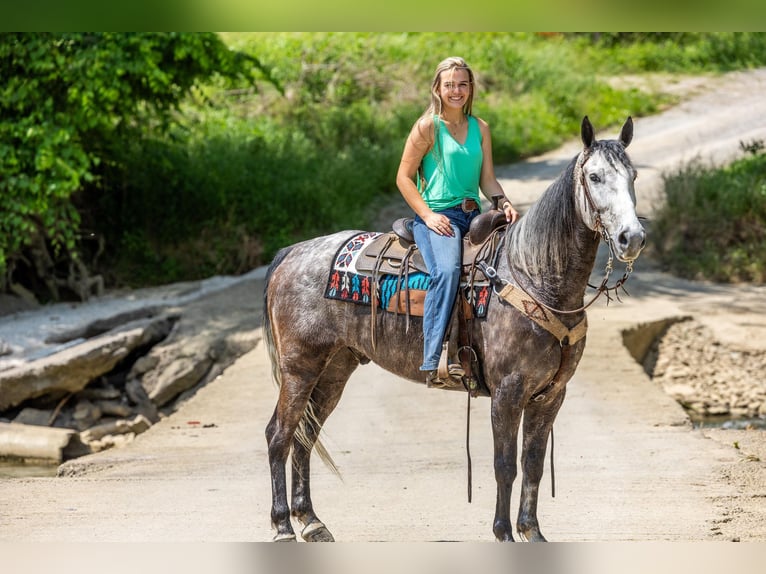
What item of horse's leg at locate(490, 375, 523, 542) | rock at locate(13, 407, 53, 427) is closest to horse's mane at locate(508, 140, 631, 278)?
horse's leg at locate(490, 375, 523, 542)

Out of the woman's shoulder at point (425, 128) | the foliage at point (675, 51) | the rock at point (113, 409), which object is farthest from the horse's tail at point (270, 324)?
the foliage at point (675, 51)

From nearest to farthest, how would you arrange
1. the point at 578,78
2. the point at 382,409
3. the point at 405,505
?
the point at 405,505
the point at 382,409
the point at 578,78

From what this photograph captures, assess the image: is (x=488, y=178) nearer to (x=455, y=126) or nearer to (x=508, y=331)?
(x=455, y=126)

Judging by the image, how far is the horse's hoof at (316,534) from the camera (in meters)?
4.83

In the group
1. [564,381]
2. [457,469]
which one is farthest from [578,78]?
[564,381]

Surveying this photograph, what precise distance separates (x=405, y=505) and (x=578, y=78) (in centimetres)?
1450

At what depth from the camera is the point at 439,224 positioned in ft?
15.0

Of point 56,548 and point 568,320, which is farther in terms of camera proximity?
point 56,548

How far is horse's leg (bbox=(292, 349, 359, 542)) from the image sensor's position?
16.0 ft

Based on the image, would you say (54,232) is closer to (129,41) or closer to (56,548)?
(129,41)

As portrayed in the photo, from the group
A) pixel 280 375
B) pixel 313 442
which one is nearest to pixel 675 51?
pixel 280 375

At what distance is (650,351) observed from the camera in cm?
1027

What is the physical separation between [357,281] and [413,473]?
7.02 feet

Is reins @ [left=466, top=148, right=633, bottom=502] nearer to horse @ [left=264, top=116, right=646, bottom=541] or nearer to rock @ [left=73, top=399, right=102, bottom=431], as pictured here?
horse @ [left=264, top=116, right=646, bottom=541]
